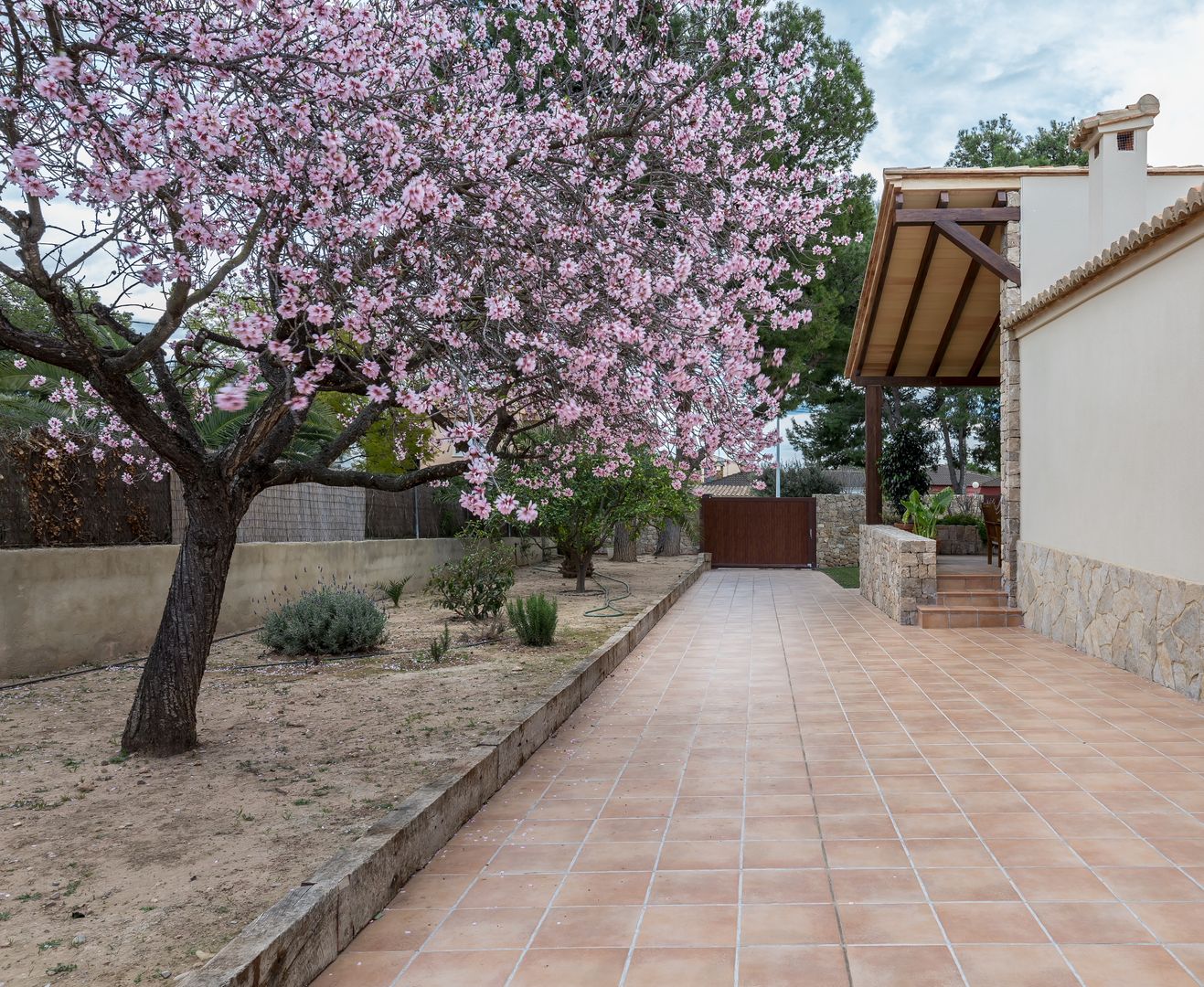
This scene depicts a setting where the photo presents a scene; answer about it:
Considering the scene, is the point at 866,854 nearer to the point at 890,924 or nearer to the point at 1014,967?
the point at 890,924

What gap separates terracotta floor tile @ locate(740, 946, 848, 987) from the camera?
2.89m

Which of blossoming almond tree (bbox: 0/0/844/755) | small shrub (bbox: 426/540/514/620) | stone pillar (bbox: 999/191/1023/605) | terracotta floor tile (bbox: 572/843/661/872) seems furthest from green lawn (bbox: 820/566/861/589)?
terracotta floor tile (bbox: 572/843/661/872)

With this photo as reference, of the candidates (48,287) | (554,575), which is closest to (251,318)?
(48,287)

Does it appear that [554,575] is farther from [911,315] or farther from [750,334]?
[750,334]

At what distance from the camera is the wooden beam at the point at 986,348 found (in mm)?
14665

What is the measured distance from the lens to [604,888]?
3.67m

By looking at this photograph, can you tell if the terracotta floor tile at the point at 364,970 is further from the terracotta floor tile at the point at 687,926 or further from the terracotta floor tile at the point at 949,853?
the terracotta floor tile at the point at 949,853

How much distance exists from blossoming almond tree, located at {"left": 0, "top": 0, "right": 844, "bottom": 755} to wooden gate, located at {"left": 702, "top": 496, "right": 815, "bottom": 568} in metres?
16.7

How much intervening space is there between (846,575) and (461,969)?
18.6 m

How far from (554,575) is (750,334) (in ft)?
37.3

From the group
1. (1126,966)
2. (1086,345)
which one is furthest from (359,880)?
(1086,345)

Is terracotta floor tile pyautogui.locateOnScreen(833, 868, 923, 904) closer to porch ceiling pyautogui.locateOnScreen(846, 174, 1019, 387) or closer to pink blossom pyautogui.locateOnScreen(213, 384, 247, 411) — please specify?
pink blossom pyautogui.locateOnScreen(213, 384, 247, 411)

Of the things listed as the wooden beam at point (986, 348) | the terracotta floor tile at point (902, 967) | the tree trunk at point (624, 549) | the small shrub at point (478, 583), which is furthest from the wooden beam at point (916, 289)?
the terracotta floor tile at point (902, 967)

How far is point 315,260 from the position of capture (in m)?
4.38
